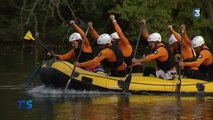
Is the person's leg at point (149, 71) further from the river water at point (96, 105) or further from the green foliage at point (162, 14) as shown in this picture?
the green foliage at point (162, 14)

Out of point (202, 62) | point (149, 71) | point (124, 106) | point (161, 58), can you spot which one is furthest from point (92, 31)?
point (124, 106)

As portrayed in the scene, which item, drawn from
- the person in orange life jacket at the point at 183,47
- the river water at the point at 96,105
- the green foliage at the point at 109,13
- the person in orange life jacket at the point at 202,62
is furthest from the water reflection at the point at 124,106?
the green foliage at the point at 109,13

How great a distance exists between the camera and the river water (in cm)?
1572

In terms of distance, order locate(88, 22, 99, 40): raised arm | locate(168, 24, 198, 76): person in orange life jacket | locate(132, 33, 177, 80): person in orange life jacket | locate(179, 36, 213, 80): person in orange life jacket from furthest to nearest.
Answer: locate(88, 22, 99, 40): raised arm, locate(168, 24, 198, 76): person in orange life jacket, locate(179, 36, 213, 80): person in orange life jacket, locate(132, 33, 177, 80): person in orange life jacket

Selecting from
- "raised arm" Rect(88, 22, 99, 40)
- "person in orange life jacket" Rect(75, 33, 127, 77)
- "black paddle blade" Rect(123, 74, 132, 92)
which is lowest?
"black paddle blade" Rect(123, 74, 132, 92)

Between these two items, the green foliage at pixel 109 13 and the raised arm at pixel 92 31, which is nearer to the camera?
the raised arm at pixel 92 31

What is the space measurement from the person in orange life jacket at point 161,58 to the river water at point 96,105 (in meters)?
0.73

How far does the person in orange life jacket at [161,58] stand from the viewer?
19.4m

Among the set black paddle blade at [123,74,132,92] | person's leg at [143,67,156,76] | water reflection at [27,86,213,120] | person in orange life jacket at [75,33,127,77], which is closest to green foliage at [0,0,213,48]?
person's leg at [143,67,156,76]

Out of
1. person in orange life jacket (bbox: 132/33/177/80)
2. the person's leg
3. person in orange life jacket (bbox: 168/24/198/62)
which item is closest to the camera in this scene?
person in orange life jacket (bbox: 132/33/177/80)

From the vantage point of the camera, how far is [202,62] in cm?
1978

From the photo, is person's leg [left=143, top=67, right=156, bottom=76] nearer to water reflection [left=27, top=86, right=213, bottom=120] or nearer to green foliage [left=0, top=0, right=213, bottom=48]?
water reflection [left=27, top=86, right=213, bottom=120]

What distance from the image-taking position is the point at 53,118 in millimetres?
15391

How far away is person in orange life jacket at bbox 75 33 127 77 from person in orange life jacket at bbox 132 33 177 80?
0.44 metres
